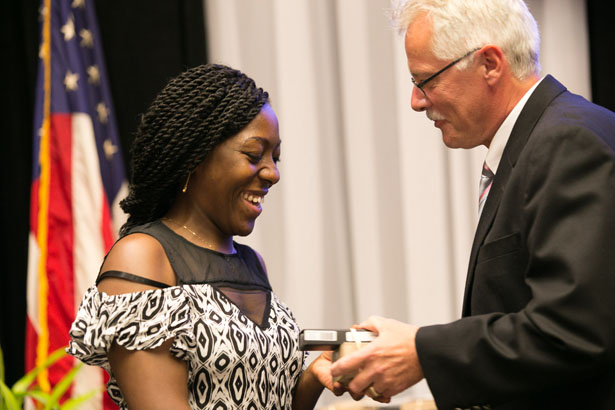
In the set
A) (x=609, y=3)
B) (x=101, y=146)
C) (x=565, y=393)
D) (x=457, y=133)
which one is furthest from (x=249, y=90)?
(x=609, y=3)

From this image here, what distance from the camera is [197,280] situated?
2123mm

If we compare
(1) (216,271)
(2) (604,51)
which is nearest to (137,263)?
(1) (216,271)

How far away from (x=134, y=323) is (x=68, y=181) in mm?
1971

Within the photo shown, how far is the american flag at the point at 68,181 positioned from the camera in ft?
11.8

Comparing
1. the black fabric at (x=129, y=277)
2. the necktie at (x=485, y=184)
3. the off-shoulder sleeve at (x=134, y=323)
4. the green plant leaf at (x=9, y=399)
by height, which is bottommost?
the green plant leaf at (x=9, y=399)

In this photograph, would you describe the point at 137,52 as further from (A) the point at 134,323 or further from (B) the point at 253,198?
(A) the point at 134,323

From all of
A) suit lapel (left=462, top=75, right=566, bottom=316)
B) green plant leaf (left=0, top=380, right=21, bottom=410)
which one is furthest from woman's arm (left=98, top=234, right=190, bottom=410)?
green plant leaf (left=0, top=380, right=21, bottom=410)

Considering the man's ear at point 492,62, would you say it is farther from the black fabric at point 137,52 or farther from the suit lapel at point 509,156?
the black fabric at point 137,52

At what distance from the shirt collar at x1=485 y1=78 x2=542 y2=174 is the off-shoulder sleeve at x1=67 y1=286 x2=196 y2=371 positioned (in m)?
0.91

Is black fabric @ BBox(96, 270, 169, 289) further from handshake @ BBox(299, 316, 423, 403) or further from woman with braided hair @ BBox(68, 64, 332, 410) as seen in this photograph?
handshake @ BBox(299, 316, 423, 403)

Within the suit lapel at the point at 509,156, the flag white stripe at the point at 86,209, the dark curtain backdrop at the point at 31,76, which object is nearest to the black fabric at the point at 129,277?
the suit lapel at the point at 509,156

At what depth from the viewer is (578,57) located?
14.1ft

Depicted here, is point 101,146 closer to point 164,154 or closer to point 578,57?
point 164,154

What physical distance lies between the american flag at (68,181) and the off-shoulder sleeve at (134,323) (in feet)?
5.52
